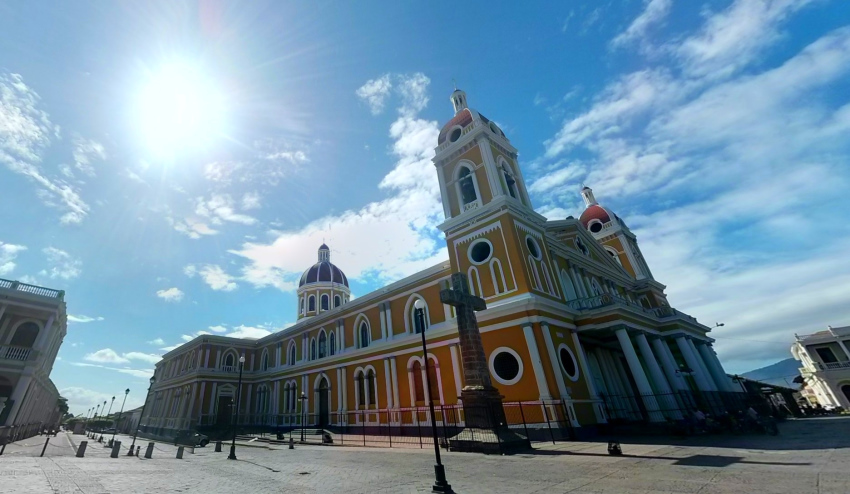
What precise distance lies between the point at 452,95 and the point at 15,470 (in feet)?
92.3

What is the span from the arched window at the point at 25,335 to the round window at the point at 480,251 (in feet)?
95.9

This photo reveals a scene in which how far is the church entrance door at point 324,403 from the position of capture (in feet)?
87.3

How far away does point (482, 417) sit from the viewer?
1215cm

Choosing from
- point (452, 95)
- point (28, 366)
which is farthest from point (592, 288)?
point (28, 366)

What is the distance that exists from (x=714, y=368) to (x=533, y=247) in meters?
16.9

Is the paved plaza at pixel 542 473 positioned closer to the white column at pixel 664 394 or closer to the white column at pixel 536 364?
the white column at pixel 536 364

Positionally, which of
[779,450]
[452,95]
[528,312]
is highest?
[452,95]

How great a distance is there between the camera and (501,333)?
17.1 metres

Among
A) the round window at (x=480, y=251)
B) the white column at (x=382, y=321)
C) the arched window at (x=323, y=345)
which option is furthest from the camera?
the arched window at (x=323, y=345)

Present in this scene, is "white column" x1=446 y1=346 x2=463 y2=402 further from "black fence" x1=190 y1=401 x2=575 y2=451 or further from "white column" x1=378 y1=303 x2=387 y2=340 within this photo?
"white column" x1=378 y1=303 x2=387 y2=340

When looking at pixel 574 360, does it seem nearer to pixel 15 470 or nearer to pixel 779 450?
pixel 779 450

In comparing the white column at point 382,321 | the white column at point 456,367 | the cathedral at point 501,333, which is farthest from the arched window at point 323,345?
the white column at point 456,367

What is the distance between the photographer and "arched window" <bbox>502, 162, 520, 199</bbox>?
22.1 meters

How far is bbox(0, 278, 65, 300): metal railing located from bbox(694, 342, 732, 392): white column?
4458cm
